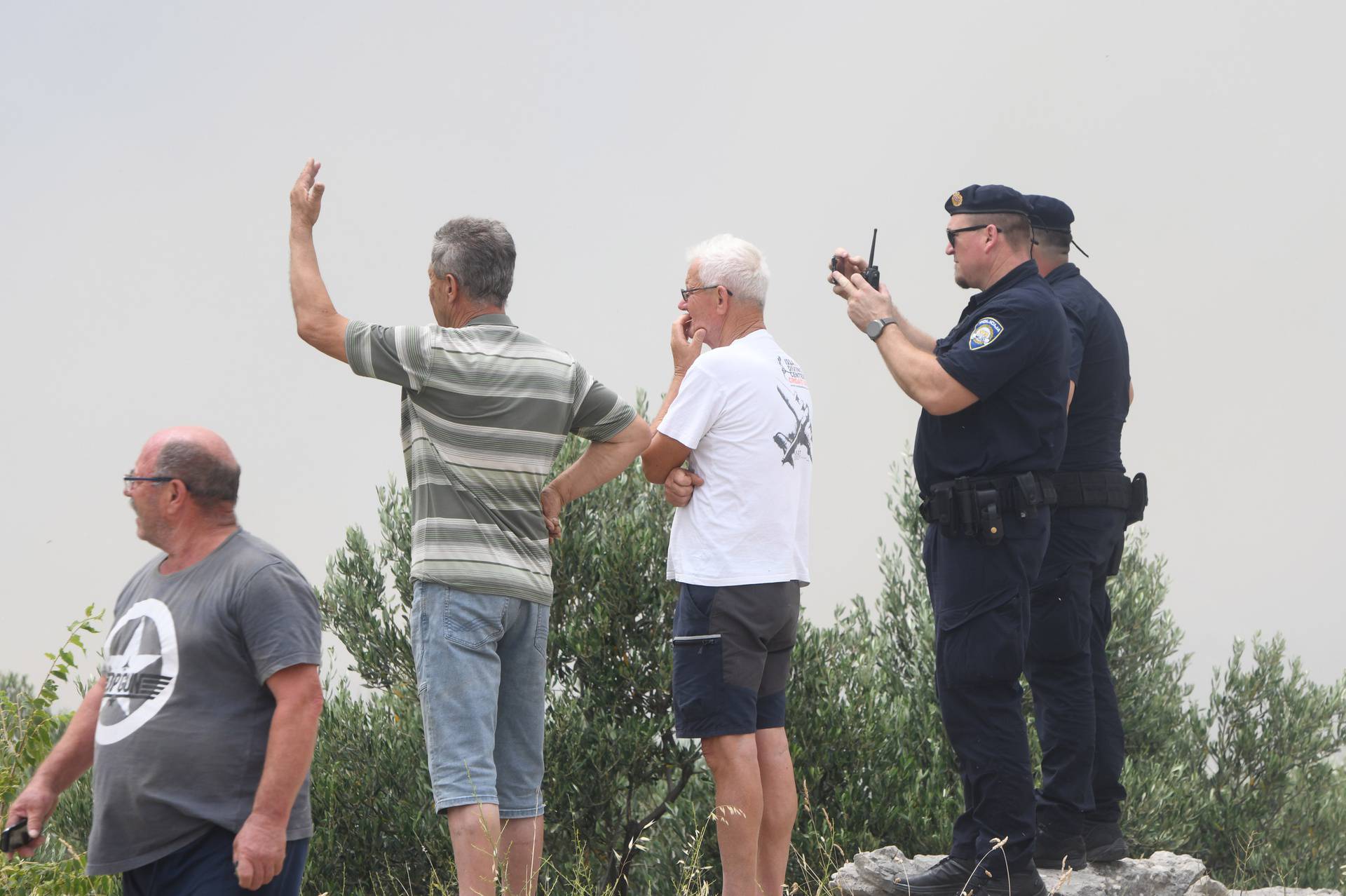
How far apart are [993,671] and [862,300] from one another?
1581 millimetres

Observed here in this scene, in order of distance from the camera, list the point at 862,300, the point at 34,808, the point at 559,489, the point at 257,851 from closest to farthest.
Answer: the point at 257,851 → the point at 34,808 → the point at 559,489 → the point at 862,300

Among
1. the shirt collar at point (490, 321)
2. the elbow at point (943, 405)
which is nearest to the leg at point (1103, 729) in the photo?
the elbow at point (943, 405)

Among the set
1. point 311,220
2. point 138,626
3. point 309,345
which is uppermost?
point 311,220

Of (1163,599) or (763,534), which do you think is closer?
(763,534)

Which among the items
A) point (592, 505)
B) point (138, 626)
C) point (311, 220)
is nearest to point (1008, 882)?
point (138, 626)

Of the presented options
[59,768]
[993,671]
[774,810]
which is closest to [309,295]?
[59,768]

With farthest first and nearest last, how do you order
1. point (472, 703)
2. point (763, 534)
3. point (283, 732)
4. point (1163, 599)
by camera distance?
point (1163, 599), point (763, 534), point (472, 703), point (283, 732)

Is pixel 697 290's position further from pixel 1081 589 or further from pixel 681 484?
pixel 1081 589

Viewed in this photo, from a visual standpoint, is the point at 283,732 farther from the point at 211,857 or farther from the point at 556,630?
the point at 556,630

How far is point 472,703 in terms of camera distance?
420 centimetres

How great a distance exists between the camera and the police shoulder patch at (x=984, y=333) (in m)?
4.81

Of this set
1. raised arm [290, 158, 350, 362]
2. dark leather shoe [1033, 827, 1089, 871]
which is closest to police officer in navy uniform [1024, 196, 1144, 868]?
dark leather shoe [1033, 827, 1089, 871]

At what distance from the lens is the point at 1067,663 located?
213 inches

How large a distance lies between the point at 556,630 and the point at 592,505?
2.94 ft
